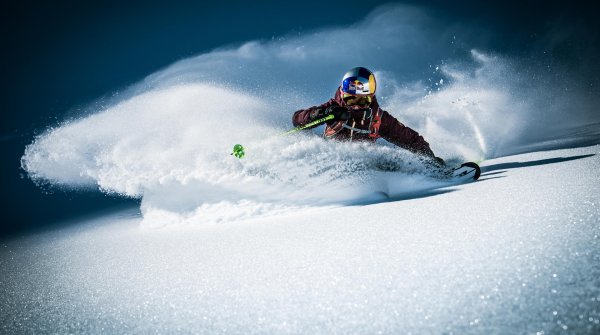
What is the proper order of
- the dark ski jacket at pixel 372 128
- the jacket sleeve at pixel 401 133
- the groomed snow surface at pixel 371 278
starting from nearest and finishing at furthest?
the groomed snow surface at pixel 371 278 → the dark ski jacket at pixel 372 128 → the jacket sleeve at pixel 401 133

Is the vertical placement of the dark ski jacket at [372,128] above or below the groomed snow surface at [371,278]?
above

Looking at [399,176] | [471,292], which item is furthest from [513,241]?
[399,176]

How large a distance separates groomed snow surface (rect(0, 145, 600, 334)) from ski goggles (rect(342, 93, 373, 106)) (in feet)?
7.31

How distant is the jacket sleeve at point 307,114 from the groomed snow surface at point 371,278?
7.16ft

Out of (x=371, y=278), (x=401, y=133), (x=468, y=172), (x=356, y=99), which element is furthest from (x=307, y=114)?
(x=371, y=278)

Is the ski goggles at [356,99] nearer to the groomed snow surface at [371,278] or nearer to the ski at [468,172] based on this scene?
the ski at [468,172]

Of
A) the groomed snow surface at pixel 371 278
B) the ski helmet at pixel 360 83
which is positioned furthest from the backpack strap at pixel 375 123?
the groomed snow surface at pixel 371 278

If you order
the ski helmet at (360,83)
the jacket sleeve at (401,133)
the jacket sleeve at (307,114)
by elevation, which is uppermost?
the ski helmet at (360,83)

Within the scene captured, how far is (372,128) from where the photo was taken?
432 cm

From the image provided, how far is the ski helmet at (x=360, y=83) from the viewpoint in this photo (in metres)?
4.09

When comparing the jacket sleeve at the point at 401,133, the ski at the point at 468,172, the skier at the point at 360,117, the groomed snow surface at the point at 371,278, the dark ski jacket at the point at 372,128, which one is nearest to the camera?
the groomed snow surface at the point at 371,278

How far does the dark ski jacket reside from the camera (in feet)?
14.0

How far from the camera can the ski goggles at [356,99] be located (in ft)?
13.6

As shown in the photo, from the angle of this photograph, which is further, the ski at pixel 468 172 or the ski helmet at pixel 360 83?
the ski helmet at pixel 360 83
